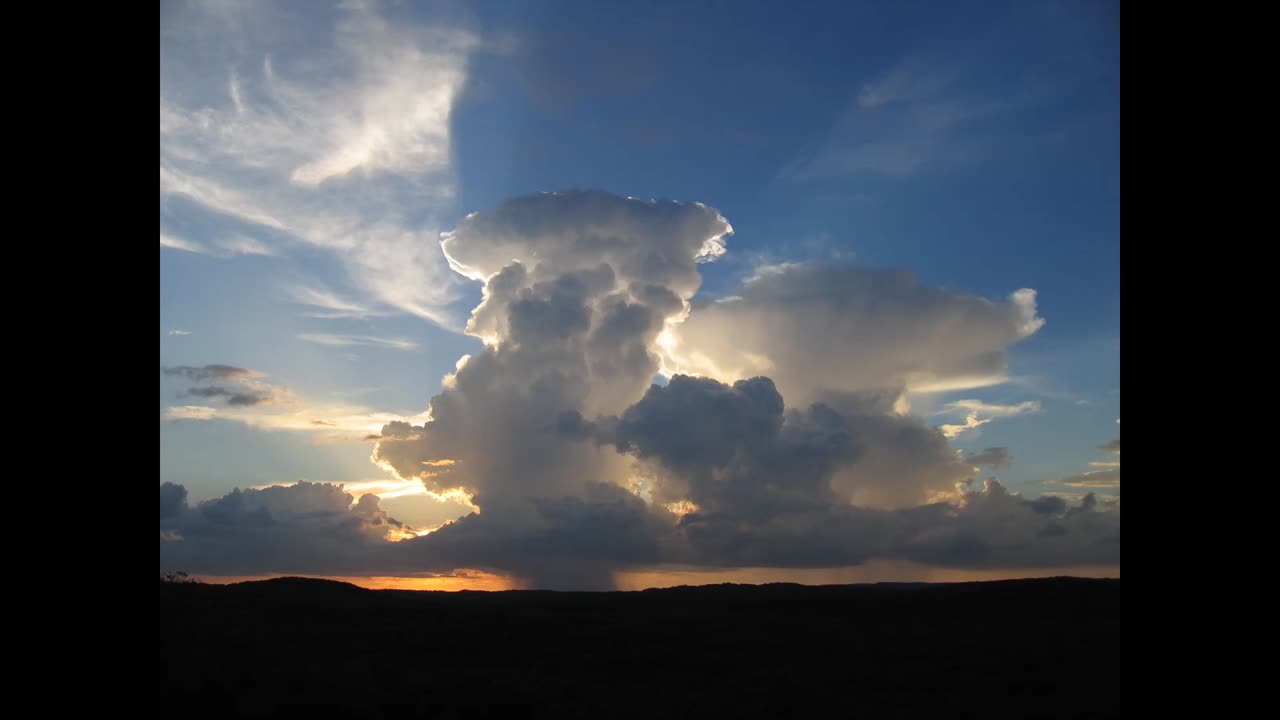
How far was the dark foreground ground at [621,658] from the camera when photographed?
1758cm

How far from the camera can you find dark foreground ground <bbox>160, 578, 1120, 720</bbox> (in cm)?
1758

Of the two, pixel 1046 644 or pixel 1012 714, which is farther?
pixel 1046 644

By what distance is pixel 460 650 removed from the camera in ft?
71.0

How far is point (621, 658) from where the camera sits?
2191 cm
